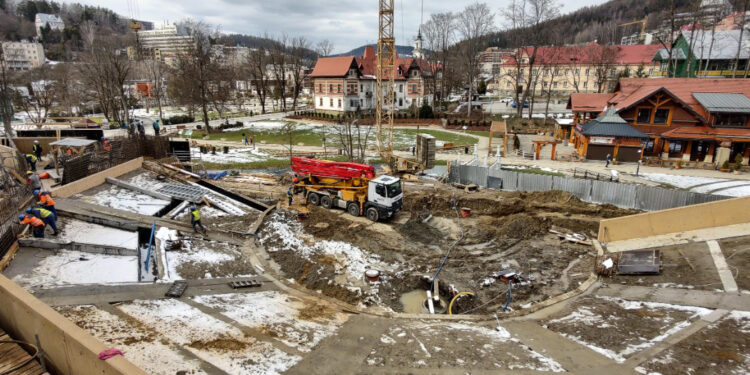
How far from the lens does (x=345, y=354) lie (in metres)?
9.85

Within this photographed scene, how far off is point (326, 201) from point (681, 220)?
16260 mm

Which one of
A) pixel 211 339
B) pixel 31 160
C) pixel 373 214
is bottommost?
pixel 211 339

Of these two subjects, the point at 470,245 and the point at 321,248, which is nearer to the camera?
the point at 321,248

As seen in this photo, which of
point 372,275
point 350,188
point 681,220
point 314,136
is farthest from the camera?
point 314,136

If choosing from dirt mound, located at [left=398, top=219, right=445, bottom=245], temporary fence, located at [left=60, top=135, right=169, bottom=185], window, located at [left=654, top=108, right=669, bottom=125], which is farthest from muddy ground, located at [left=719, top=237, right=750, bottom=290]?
temporary fence, located at [left=60, top=135, right=169, bottom=185]

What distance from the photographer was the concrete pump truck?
19.8 meters

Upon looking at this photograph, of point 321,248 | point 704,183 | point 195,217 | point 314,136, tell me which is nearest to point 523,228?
point 321,248

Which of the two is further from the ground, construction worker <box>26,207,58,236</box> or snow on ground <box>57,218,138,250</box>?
construction worker <box>26,207,58,236</box>

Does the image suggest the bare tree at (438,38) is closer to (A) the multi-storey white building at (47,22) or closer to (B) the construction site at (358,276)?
(B) the construction site at (358,276)

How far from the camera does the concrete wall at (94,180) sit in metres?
17.9

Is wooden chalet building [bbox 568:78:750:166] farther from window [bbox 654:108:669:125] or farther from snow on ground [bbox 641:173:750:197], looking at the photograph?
snow on ground [bbox 641:173:750:197]

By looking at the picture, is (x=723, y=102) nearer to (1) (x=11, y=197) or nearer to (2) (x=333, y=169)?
(2) (x=333, y=169)

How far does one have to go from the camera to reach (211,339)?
381 inches

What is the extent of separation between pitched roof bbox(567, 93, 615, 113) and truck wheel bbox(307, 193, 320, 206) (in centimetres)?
3208
